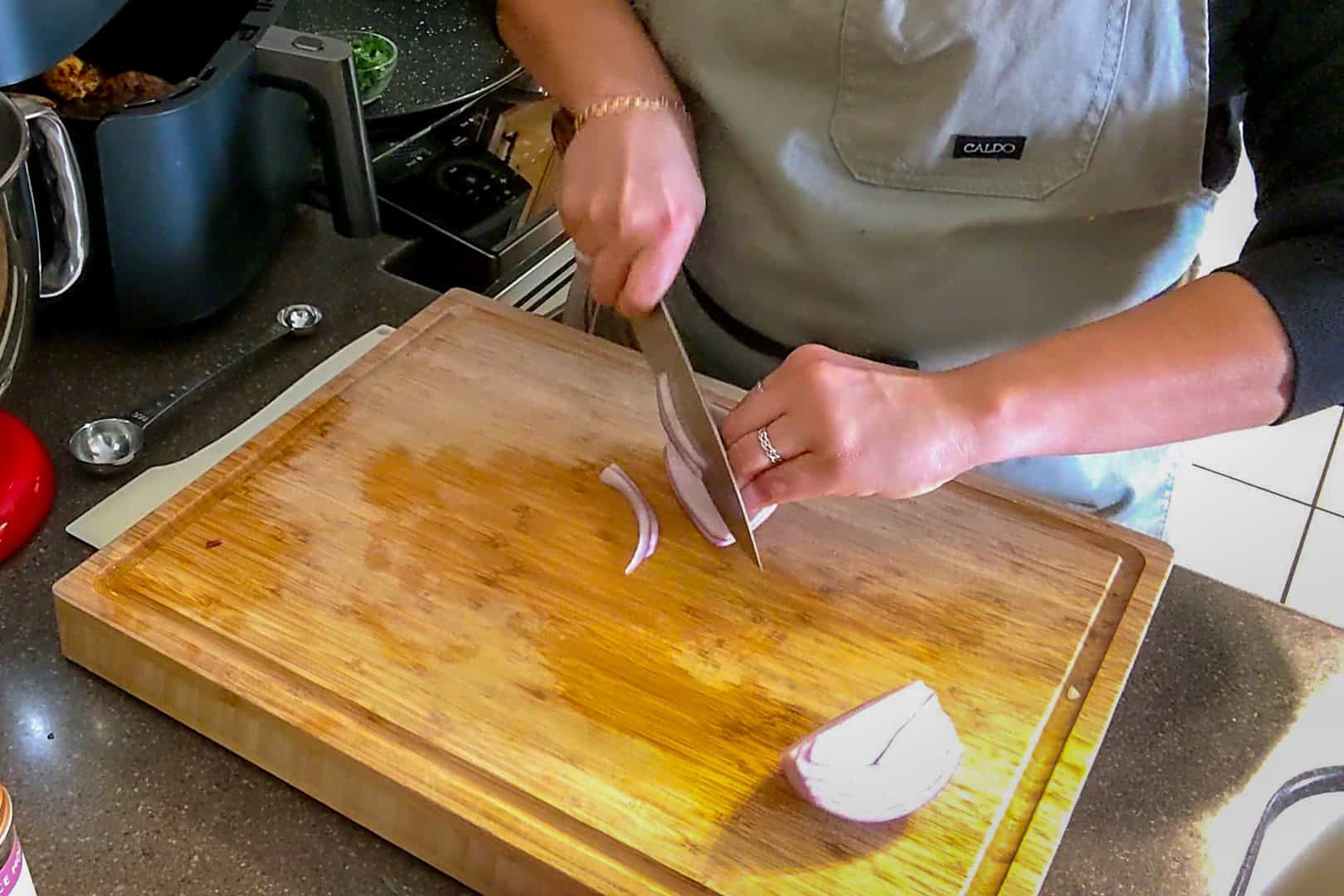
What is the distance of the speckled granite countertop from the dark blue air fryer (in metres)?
0.08

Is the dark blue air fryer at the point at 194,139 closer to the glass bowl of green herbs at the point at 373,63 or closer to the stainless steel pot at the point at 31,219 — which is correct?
the stainless steel pot at the point at 31,219

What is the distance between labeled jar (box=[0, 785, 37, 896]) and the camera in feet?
1.51

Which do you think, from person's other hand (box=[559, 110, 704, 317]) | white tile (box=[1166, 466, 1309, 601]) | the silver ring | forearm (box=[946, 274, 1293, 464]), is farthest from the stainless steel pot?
white tile (box=[1166, 466, 1309, 601])

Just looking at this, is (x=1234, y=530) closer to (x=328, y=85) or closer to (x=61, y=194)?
(x=328, y=85)

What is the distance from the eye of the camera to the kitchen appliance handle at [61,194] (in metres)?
0.68

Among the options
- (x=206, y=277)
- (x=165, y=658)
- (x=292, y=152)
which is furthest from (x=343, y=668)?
(x=292, y=152)

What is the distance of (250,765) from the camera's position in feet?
2.14

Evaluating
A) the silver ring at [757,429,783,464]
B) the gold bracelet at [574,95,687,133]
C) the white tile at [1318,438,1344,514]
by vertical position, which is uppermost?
the gold bracelet at [574,95,687,133]

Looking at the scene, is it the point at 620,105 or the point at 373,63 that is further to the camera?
the point at 373,63

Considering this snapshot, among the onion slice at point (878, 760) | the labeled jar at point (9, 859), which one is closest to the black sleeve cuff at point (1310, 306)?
the onion slice at point (878, 760)

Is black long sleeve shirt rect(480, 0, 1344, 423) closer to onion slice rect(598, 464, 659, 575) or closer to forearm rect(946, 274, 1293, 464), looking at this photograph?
forearm rect(946, 274, 1293, 464)

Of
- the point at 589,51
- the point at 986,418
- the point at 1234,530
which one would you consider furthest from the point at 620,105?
the point at 1234,530

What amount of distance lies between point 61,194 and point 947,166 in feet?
1.72

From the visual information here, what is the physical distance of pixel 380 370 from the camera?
823 millimetres
